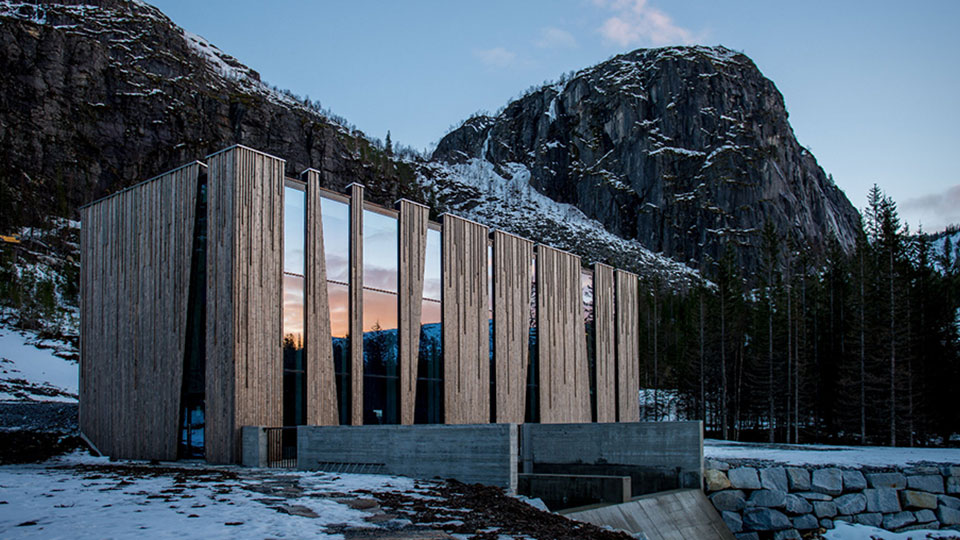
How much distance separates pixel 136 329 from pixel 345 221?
4941 mm

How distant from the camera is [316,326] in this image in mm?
14688

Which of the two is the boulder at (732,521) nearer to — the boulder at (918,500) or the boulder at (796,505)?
the boulder at (796,505)

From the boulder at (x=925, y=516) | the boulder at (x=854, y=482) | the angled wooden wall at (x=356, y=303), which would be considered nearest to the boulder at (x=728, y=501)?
the boulder at (x=854, y=482)

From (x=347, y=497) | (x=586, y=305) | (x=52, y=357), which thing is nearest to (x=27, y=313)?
(x=52, y=357)

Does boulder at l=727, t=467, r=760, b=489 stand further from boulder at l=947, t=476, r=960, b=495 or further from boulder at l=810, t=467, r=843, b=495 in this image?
boulder at l=947, t=476, r=960, b=495

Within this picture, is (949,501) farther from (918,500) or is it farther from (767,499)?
(767,499)

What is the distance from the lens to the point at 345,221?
51.6 feet

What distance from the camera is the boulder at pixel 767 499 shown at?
13.3 metres

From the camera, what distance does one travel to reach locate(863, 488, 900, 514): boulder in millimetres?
13703

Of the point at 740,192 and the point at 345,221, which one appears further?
the point at 740,192

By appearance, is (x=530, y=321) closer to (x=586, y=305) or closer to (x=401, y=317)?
(x=586, y=305)

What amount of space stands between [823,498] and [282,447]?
1021 centimetres

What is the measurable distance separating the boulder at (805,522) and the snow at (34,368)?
968 inches

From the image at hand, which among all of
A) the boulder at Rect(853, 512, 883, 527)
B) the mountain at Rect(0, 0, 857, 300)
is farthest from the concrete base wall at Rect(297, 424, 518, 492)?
the mountain at Rect(0, 0, 857, 300)
